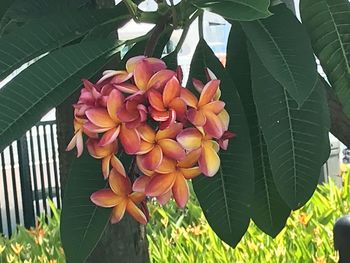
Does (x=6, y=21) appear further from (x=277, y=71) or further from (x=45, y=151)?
(x=45, y=151)

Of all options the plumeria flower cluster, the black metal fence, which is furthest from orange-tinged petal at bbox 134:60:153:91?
the black metal fence

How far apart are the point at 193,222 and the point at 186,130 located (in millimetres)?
2429

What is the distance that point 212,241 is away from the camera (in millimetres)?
2531

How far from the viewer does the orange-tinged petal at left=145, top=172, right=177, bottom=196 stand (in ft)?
2.51

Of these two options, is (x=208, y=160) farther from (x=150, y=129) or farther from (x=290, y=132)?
(x=290, y=132)

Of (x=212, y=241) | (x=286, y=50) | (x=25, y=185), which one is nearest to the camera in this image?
(x=286, y=50)

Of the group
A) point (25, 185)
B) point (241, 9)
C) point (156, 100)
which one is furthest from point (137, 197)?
point (25, 185)

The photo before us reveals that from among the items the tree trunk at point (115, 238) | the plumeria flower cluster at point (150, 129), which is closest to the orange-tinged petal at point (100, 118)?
the plumeria flower cluster at point (150, 129)

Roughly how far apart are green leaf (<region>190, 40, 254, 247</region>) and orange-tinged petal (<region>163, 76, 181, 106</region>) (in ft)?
0.71

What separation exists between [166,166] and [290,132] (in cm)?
25

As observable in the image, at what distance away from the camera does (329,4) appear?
3.05 feet

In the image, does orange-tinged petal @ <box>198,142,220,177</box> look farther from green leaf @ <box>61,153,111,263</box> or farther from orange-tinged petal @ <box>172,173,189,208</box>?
green leaf @ <box>61,153,111,263</box>

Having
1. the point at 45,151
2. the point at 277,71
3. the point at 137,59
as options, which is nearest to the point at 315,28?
the point at 277,71

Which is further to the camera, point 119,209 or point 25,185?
point 25,185
